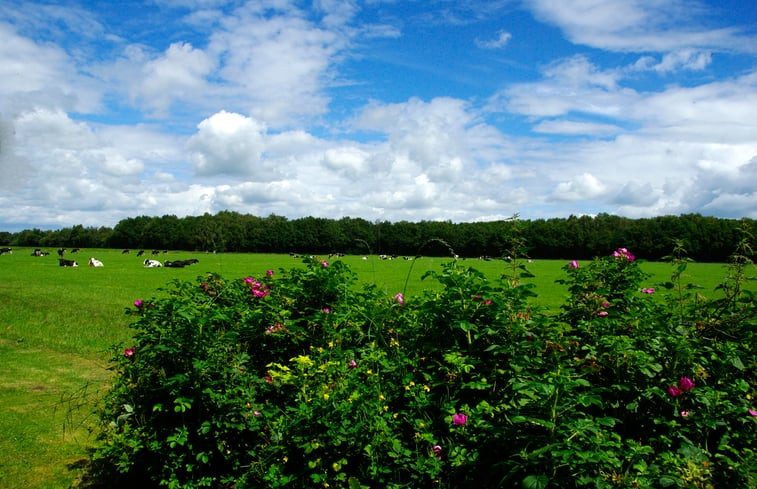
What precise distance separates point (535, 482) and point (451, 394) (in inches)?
44.3

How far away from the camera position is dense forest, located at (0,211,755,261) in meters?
69.1

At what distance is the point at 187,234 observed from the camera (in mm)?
82750

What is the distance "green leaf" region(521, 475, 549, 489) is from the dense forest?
60621mm

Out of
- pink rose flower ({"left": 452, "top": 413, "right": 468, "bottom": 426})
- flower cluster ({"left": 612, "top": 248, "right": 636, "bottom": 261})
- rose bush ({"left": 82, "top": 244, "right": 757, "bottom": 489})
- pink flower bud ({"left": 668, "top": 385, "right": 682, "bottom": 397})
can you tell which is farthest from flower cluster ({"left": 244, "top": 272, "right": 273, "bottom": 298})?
pink flower bud ({"left": 668, "top": 385, "right": 682, "bottom": 397})

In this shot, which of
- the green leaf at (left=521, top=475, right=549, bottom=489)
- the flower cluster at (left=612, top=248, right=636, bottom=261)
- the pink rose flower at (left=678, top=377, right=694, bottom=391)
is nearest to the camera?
the green leaf at (left=521, top=475, right=549, bottom=489)

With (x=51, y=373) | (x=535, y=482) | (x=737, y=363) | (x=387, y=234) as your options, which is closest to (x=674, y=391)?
(x=737, y=363)

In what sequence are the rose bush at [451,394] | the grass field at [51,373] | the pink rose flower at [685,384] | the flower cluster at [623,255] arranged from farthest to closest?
the grass field at [51,373]
the flower cluster at [623,255]
the pink rose flower at [685,384]
the rose bush at [451,394]

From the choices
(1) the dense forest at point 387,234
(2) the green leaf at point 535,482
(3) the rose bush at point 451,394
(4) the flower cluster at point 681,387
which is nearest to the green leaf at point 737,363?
(3) the rose bush at point 451,394

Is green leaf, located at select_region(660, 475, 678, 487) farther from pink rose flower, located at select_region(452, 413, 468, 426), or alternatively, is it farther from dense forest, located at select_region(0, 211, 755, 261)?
dense forest, located at select_region(0, 211, 755, 261)

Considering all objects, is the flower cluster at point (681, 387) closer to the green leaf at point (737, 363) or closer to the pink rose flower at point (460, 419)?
the green leaf at point (737, 363)

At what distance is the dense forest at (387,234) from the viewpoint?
69125 mm

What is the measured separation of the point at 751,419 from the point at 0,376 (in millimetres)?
9568

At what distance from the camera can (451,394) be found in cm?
339

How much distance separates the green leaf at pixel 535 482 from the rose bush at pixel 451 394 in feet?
0.04
